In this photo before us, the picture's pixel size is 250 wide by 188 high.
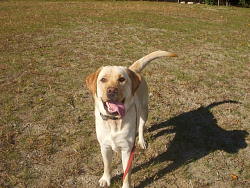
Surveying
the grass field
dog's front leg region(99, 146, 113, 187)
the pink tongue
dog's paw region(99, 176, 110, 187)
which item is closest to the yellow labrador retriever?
the pink tongue

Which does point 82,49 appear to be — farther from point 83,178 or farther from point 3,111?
point 83,178

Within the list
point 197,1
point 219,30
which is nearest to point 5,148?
point 219,30

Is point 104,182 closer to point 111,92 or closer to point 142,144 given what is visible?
point 142,144

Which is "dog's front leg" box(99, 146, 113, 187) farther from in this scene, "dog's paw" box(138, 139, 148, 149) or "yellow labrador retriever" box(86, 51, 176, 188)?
"dog's paw" box(138, 139, 148, 149)

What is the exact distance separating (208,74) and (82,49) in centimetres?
431

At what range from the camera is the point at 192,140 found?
509 cm

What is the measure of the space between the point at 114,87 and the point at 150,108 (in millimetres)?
2959

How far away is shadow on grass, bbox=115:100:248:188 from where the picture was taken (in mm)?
4535

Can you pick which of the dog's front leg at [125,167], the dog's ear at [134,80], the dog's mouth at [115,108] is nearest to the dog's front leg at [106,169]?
the dog's front leg at [125,167]

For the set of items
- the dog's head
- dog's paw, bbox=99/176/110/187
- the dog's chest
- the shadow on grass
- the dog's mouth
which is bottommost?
dog's paw, bbox=99/176/110/187

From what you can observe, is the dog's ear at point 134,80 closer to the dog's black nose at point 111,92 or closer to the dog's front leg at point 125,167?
the dog's black nose at point 111,92

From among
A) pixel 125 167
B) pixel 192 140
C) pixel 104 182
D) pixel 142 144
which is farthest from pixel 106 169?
pixel 192 140

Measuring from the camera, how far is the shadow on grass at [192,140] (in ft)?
14.9

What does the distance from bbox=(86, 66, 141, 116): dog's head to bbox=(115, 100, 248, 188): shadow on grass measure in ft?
4.48
